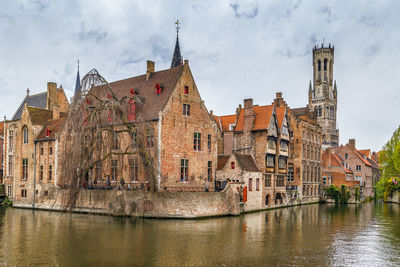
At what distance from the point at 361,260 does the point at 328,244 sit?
146 inches

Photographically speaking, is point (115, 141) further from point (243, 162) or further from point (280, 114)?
point (280, 114)

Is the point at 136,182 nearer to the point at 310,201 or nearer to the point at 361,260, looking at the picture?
the point at 361,260

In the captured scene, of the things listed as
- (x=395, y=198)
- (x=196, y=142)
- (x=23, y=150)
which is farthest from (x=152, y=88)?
(x=395, y=198)

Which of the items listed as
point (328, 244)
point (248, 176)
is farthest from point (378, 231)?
point (248, 176)

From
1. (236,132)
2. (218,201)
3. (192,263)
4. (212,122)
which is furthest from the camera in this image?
(236,132)

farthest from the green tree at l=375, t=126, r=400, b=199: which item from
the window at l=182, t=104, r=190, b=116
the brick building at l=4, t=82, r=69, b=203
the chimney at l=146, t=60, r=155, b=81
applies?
the brick building at l=4, t=82, r=69, b=203

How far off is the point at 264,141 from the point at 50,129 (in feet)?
74.1

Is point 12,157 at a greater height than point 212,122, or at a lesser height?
→ lesser

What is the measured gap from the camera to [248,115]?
44219 millimetres

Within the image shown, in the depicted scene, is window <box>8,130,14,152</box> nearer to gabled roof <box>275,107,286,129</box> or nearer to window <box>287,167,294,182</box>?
gabled roof <box>275,107,286,129</box>

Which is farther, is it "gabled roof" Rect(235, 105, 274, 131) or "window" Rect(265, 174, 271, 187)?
"gabled roof" Rect(235, 105, 274, 131)

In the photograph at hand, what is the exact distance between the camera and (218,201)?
33344mm

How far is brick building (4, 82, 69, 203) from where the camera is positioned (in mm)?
43250

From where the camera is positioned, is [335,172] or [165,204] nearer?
[165,204]
